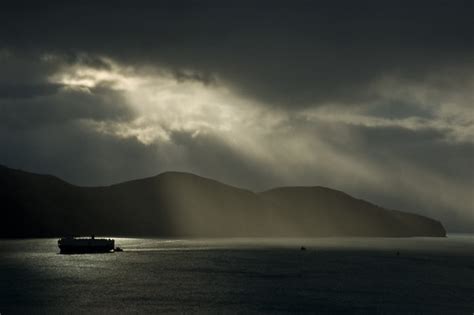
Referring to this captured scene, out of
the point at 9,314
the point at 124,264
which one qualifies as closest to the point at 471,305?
the point at 9,314

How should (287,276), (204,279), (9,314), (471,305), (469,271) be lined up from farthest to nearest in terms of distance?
(469,271), (287,276), (204,279), (471,305), (9,314)

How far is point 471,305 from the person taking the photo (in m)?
89.1

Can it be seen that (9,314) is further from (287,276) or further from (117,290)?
(287,276)

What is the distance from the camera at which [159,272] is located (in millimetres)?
135000

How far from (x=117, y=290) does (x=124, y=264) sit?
2267 inches

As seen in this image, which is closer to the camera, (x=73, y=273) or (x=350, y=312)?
(x=350, y=312)

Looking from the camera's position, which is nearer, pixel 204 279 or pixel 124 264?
pixel 204 279

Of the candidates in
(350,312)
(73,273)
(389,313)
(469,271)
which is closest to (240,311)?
(350,312)

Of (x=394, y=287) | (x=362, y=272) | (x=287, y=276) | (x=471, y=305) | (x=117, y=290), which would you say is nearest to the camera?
(x=471, y=305)

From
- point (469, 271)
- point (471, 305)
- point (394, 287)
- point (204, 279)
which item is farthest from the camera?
point (469, 271)

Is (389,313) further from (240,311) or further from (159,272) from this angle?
(159,272)

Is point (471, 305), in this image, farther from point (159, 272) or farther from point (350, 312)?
point (159, 272)

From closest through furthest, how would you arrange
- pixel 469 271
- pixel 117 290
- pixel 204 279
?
pixel 117 290
pixel 204 279
pixel 469 271

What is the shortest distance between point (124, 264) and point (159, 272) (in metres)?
26.0
